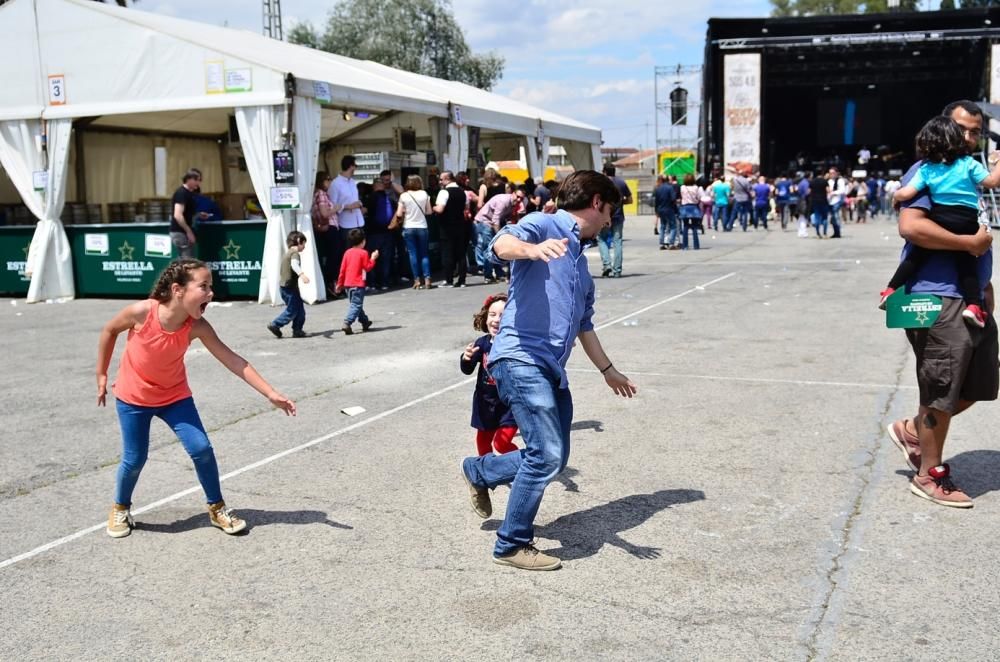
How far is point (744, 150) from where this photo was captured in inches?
1475

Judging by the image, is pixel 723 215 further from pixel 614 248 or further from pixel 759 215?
pixel 614 248

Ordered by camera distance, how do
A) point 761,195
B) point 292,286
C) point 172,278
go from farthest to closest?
point 761,195, point 292,286, point 172,278

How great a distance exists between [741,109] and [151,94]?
27159 millimetres

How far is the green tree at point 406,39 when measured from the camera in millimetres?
58250

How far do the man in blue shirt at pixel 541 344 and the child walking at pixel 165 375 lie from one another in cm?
116

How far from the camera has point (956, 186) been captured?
15.4 ft

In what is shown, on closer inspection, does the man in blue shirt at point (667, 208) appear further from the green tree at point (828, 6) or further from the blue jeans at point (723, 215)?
the green tree at point (828, 6)

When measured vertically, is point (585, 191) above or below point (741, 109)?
below

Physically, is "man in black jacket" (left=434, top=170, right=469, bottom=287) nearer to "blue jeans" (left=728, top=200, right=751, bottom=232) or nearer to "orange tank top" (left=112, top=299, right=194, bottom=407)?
"orange tank top" (left=112, top=299, right=194, bottom=407)

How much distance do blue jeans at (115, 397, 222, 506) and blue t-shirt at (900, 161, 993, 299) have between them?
348cm

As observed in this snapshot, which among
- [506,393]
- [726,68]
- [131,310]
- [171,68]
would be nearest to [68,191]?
[171,68]

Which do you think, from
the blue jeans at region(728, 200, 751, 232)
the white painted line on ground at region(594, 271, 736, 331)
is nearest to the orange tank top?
the white painted line on ground at region(594, 271, 736, 331)

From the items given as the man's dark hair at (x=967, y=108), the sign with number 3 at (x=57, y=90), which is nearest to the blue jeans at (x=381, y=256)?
the sign with number 3 at (x=57, y=90)

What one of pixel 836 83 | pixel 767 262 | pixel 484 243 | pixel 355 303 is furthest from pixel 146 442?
pixel 836 83
